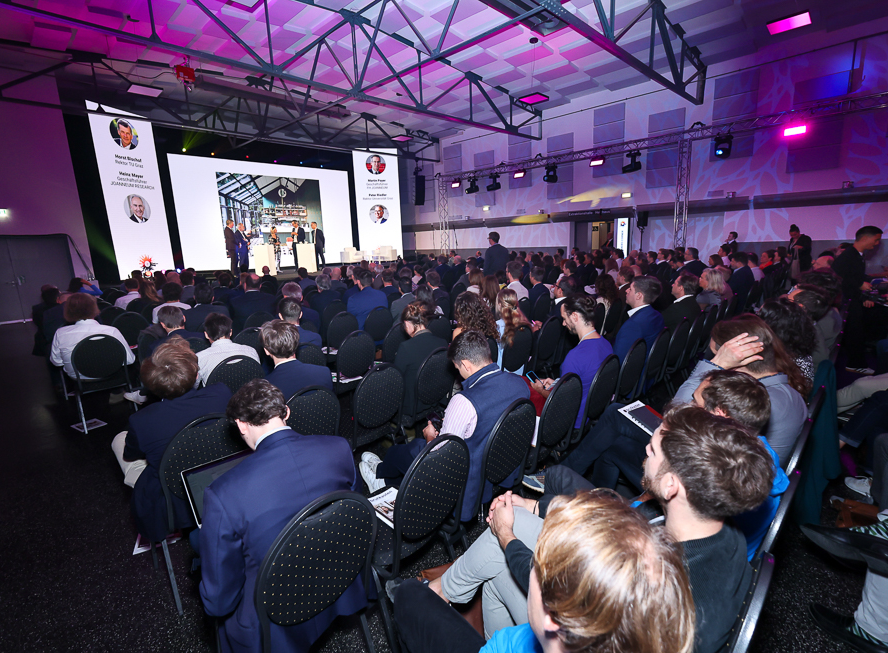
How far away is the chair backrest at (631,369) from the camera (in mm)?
3229

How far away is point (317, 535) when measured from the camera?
125 centimetres

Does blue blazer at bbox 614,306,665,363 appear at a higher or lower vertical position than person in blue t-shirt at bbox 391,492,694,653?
lower

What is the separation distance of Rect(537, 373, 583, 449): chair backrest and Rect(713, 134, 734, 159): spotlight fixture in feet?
35.9

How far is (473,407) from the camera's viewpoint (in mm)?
2074

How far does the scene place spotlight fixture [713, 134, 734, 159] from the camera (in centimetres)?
1008

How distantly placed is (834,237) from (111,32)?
48.5ft

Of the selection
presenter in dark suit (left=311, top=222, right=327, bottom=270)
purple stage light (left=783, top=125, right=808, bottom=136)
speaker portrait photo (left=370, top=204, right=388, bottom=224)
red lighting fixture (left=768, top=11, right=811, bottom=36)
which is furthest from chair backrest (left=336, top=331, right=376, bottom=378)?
speaker portrait photo (left=370, top=204, right=388, bottom=224)

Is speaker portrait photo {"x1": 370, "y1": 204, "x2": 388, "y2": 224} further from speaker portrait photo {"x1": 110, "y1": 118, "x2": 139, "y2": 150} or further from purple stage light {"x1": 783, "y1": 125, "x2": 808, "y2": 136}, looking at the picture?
purple stage light {"x1": 783, "y1": 125, "x2": 808, "y2": 136}

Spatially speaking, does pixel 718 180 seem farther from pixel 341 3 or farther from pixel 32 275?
pixel 32 275

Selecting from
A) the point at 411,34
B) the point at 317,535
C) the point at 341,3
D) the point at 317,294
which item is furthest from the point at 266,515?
the point at 411,34

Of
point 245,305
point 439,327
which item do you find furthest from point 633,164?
point 245,305

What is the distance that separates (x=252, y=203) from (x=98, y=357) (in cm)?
1081

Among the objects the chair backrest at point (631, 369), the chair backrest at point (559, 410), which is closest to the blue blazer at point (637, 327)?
the chair backrest at point (631, 369)

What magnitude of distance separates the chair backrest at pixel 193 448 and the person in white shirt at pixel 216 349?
1.25 meters
